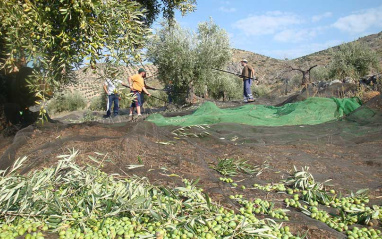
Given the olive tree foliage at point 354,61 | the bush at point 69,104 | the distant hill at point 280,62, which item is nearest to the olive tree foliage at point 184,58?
the olive tree foliage at point 354,61

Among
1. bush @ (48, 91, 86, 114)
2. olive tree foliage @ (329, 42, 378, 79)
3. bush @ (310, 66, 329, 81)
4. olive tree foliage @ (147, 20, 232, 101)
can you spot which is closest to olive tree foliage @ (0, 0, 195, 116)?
olive tree foliage @ (147, 20, 232, 101)

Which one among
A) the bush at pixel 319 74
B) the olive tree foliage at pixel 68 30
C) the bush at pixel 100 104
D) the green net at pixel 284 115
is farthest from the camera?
the bush at pixel 100 104

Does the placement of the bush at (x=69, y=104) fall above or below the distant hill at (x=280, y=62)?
below

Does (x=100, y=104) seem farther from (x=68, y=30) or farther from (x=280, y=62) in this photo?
(x=280, y=62)

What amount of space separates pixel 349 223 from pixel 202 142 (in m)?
2.85

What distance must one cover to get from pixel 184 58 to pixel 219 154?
13359mm

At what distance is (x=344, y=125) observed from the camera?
7.36m

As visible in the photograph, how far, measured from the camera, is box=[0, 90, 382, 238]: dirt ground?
346cm

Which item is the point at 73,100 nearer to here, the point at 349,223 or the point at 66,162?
the point at 66,162

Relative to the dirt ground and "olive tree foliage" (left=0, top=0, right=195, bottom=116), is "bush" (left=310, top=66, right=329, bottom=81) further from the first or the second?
"olive tree foliage" (left=0, top=0, right=195, bottom=116)

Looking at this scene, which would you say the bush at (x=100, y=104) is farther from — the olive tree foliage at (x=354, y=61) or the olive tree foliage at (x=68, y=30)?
the olive tree foliage at (x=68, y=30)

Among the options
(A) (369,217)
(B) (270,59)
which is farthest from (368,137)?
(B) (270,59)

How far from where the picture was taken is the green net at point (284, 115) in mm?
8070

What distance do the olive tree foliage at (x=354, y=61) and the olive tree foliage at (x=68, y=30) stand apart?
58.1ft
